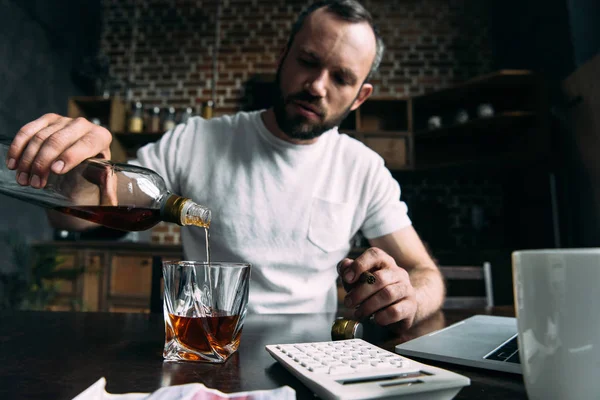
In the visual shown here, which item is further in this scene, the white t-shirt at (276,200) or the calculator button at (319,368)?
the white t-shirt at (276,200)

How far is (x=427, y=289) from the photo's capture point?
91 centimetres

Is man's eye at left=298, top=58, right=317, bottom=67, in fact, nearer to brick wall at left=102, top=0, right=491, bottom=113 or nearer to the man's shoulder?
the man's shoulder

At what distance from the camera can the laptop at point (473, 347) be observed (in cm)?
47

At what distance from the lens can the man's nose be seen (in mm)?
1123

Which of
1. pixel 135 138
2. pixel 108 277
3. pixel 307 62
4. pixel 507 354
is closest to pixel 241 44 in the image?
pixel 135 138

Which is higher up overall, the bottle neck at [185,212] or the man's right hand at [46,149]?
the man's right hand at [46,149]

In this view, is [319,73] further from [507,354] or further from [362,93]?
[507,354]

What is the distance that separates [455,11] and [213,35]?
6.19 feet

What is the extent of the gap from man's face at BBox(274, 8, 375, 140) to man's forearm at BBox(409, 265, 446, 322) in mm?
462

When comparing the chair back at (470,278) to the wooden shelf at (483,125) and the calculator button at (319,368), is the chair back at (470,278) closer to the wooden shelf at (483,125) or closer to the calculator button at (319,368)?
the calculator button at (319,368)

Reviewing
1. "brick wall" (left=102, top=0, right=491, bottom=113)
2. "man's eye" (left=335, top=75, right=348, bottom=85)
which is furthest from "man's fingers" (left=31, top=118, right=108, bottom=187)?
"brick wall" (left=102, top=0, right=491, bottom=113)

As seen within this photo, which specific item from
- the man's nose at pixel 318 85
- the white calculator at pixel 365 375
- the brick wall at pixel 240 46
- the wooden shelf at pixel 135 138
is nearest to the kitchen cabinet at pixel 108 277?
the brick wall at pixel 240 46

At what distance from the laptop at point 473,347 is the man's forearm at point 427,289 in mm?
134

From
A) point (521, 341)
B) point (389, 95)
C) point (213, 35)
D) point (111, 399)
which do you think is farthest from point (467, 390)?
point (213, 35)
